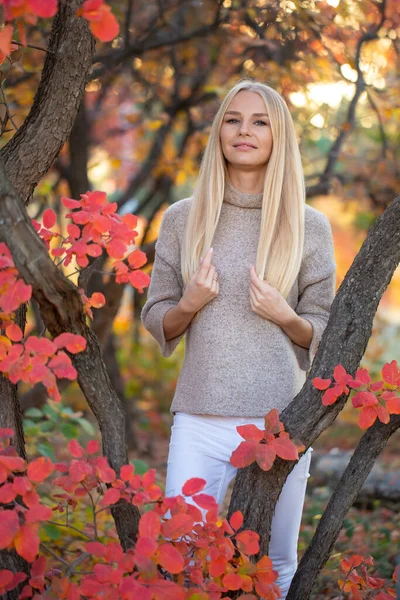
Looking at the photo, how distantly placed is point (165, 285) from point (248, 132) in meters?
0.62

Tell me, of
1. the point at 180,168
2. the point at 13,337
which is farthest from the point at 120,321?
the point at 13,337

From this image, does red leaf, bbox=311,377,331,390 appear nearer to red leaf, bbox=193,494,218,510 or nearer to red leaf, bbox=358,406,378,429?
red leaf, bbox=358,406,378,429

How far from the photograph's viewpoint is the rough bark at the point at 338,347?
7.50 ft

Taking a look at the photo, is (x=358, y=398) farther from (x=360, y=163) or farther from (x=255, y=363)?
(x=360, y=163)

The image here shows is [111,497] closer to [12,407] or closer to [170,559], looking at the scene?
[170,559]

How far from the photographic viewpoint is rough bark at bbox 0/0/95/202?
2271 mm

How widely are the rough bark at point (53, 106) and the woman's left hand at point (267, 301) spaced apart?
77 centimetres

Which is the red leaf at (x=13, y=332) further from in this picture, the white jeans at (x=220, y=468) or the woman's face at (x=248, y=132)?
the woman's face at (x=248, y=132)

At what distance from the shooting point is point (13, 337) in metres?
1.90

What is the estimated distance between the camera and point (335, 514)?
2486mm

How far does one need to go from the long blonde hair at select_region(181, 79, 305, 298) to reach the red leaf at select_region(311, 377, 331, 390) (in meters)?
0.50

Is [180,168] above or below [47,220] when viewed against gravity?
above

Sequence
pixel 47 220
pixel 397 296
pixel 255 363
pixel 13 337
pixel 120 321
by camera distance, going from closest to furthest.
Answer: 1. pixel 13 337
2. pixel 47 220
3. pixel 255 363
4. pixel 120 321
5. pixel 397 296

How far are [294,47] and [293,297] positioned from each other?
10.9 ft
